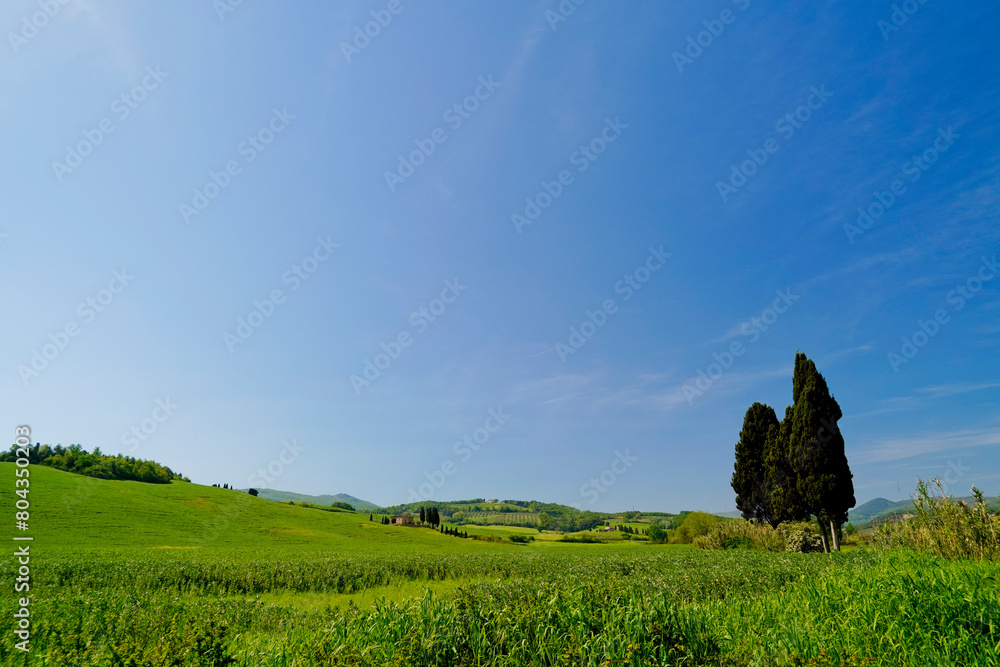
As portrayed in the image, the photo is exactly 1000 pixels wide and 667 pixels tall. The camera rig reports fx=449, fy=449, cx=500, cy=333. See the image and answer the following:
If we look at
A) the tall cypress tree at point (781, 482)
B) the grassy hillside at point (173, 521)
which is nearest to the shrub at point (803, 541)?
the tall cypress tree at point (781, 482)

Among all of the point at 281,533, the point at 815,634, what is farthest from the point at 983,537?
the point at 281,533

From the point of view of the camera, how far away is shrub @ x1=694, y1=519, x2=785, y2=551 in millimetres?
26188

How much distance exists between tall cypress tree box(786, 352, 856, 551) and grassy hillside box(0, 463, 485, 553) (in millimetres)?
26501

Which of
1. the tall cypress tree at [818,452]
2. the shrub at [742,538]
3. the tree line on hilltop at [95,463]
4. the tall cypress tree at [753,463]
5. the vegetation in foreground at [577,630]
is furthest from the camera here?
the tree line on hilltop at [95,463]

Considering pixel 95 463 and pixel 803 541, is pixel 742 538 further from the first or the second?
pixel 95 463

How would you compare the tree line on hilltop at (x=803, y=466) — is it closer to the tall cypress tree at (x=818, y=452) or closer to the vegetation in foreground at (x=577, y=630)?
the tall cypress tree at (x=818, y=452)

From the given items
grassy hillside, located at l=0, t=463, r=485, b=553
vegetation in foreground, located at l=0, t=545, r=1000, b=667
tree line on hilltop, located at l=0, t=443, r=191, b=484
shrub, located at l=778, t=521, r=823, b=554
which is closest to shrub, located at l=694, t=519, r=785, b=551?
shrub, located at l=778, t=521, r=823, b=554

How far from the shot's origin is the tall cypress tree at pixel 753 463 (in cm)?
4144

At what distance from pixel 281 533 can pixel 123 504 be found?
1563cm

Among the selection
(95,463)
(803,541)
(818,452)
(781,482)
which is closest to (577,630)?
(803,541)

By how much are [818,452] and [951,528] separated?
76.2 ft

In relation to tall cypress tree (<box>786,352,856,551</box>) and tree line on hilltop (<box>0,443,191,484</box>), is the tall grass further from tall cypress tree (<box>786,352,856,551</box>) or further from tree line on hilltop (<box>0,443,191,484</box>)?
tree line on hilltop (<box>0,443,191,484</box>)

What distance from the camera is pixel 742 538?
2842 cm

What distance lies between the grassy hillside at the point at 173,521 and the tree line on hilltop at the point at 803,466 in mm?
25851
